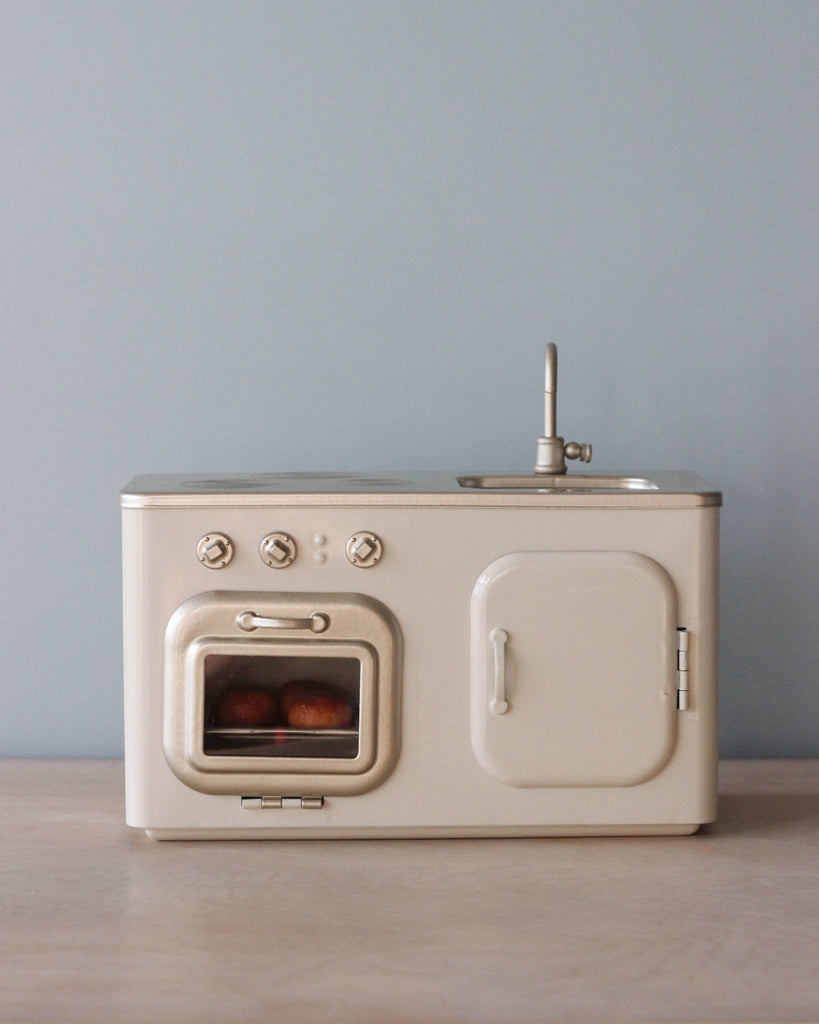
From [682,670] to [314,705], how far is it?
0.38m

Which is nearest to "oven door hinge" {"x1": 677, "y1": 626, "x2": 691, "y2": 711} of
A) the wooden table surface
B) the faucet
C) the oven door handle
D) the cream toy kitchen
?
the cream toy kitchen

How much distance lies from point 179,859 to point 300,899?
0.54ft

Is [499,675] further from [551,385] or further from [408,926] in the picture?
[551,385]

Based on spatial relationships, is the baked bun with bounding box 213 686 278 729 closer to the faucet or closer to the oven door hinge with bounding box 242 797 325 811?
the oven door hinge with bounding box 242 797 325 811

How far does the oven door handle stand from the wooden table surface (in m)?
0.23

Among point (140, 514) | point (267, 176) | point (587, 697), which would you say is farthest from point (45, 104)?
point (587, 697)

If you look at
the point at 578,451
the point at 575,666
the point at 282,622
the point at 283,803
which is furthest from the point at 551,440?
the point at 283,803

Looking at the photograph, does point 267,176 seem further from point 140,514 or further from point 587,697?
point 587,697

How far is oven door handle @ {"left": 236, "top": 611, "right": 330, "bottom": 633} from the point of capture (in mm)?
1210

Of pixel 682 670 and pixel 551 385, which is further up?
pixel 551 385

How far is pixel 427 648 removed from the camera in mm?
1230

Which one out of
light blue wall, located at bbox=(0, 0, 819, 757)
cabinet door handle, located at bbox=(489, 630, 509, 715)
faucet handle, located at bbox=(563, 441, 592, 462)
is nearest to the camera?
cabinet door handle, located at bbox=(489, 630, 509, 715)

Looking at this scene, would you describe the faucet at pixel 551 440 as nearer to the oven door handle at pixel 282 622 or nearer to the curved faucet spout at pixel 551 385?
the curved faucet spout at pixel 551 385

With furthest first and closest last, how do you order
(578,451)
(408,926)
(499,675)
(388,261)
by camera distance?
1. (388,261)
2. (578,451)
3. (499,675)
4. (408,926)
